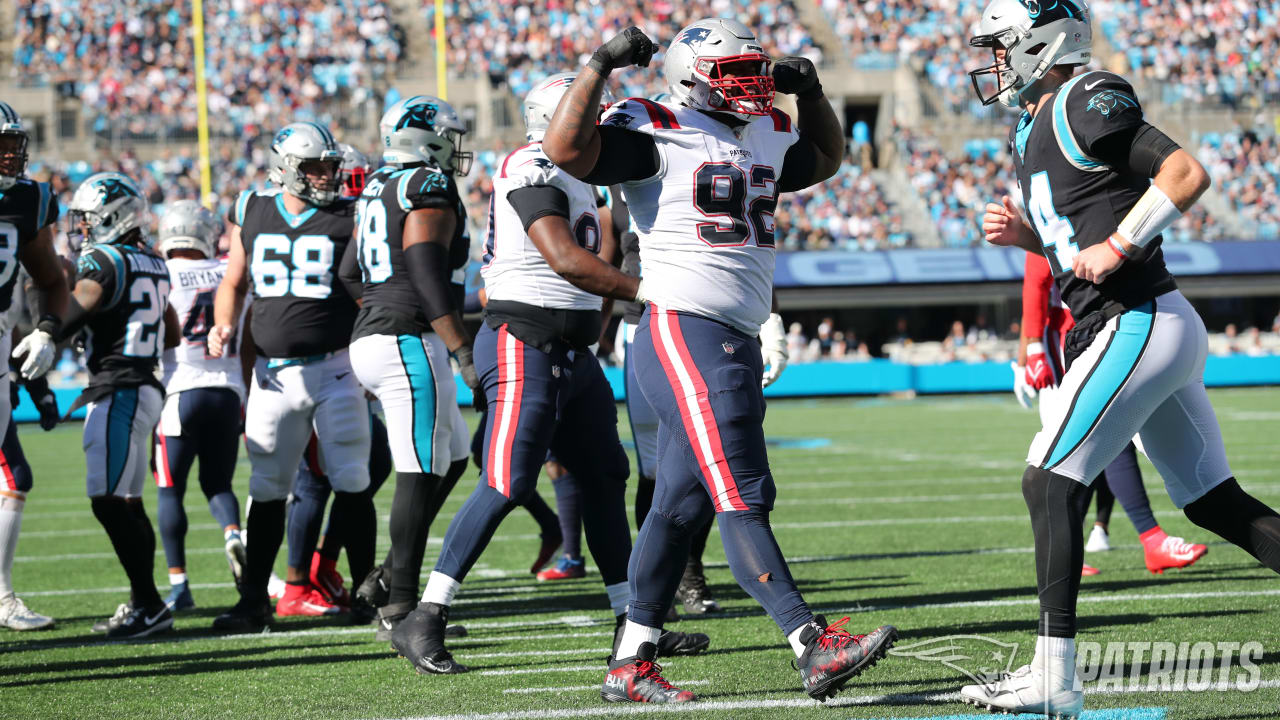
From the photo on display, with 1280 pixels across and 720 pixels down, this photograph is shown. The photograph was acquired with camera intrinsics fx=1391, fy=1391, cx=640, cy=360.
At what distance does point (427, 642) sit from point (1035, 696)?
1822 mm

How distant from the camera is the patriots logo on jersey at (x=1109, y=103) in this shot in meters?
3.31

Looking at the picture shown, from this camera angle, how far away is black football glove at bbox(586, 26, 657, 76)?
11.6ft

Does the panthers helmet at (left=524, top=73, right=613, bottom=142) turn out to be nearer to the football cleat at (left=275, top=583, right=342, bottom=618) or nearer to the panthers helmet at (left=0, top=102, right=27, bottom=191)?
the panthers helmet at (left=0, top=102, right=27, bottom=191)

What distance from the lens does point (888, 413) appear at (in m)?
19.4

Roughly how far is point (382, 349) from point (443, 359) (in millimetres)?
214

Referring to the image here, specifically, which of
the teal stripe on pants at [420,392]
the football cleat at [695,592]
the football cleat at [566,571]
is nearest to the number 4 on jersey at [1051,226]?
the teal stripe on pants at [420,392]

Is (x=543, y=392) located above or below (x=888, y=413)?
above

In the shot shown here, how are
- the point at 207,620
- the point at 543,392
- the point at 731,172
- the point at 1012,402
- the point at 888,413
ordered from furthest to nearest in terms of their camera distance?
1. the point at 1012,402
2. the point at 888,413
3. the point at 207,620
4. the point at 543,392
5. the point at 731,172

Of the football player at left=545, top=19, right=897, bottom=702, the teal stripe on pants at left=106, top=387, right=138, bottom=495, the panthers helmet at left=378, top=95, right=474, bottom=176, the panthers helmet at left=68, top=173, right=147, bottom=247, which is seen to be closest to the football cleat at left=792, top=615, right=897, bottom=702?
the football player at left=545, top=19, right=897, bottom=702

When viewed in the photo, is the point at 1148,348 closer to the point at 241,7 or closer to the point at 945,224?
the point at 945,224

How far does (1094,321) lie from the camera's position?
3.50 meters

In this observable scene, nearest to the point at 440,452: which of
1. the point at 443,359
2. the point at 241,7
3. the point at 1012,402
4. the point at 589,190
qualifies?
the point at 443,359

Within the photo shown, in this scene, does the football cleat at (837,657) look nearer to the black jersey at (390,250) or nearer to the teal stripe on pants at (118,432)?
the black jersey at (390,250)

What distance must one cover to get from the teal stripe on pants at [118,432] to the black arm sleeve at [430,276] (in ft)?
5.08
